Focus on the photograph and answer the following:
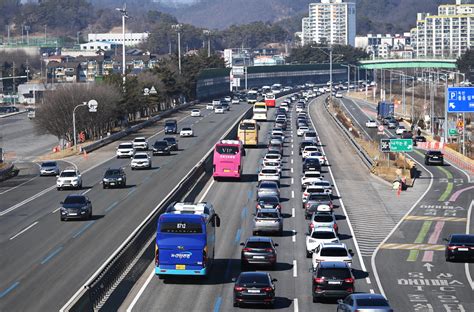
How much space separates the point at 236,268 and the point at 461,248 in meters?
9.86

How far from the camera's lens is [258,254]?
1709 inches

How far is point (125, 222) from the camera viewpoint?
55.5 meters

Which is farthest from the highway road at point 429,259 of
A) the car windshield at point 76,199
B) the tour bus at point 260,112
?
the tour bus at point 260,112

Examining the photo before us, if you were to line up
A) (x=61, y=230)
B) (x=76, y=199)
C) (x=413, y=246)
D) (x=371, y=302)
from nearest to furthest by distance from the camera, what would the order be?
(x=371, y=302), (x=413, y=246), (x=61, y=230), (x=76, y=199)

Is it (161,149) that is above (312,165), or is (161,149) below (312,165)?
above

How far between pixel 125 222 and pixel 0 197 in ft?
58.1

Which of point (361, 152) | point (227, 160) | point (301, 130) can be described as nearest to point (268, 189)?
point (227, 160)

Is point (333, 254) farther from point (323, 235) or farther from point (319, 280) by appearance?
point (323, 235)

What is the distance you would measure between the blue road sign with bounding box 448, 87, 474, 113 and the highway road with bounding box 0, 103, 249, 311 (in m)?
21.3

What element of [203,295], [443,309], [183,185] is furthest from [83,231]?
[443,309]

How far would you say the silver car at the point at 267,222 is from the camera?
174ft

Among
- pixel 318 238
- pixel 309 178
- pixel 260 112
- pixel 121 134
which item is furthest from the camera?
pixel 260 112

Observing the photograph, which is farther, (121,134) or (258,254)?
(121,134)

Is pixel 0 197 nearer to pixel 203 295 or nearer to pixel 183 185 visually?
pixel 183 185
